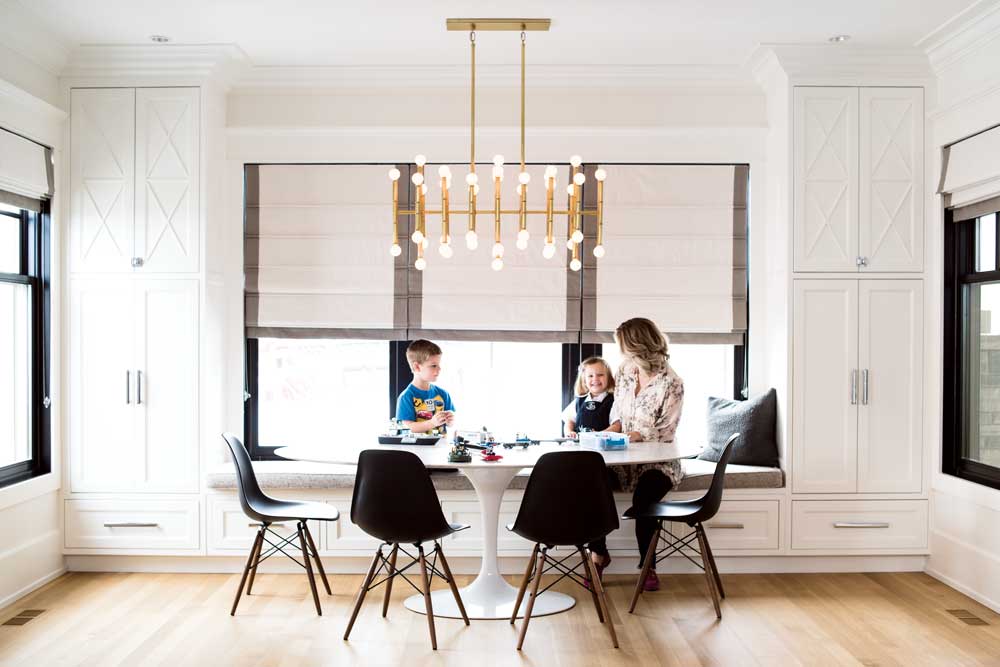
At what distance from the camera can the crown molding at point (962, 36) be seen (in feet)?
13.3

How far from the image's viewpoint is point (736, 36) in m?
4.45

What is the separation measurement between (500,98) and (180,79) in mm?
1748

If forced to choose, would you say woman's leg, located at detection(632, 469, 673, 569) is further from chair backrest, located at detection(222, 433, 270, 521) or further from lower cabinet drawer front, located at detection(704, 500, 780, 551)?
chair backrest, located at detection(222, 433, 270, 521)

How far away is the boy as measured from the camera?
454 cm

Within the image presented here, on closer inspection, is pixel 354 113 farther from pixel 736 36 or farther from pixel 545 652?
pixel 545 652

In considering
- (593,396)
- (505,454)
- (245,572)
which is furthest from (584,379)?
(245,572)

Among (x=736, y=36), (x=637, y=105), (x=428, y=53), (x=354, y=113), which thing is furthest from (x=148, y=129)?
(x=736, y=36)

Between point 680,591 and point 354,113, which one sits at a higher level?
point 354,113

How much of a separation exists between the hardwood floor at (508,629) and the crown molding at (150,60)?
2.68 metres

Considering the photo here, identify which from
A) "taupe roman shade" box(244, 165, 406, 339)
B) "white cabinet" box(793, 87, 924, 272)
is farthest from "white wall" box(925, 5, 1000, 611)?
"taupe roman shade" box(244, 165, 406, 339)

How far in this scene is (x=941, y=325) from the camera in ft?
15.2

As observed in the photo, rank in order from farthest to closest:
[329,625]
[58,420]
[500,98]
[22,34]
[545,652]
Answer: [500,98]
[58,420]
[22,34]
[329,625]
[545,652]

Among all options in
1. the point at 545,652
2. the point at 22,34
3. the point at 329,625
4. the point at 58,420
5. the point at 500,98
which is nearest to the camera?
the point at 545,652

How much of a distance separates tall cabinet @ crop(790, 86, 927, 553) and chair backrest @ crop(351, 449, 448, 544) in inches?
85.2
